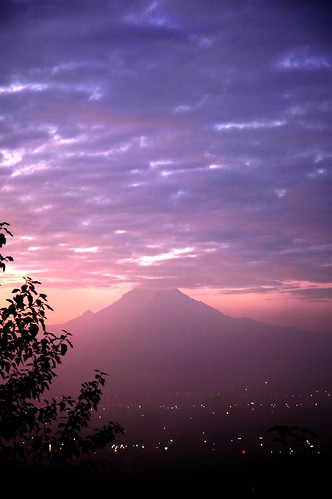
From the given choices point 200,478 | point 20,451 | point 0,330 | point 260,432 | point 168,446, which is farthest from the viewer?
point 260,432

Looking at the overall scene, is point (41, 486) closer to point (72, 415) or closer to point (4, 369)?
point (72, 415)

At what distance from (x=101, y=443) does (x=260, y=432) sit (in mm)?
180291

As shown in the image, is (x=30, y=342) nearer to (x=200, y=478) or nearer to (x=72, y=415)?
(x=72, y=415)

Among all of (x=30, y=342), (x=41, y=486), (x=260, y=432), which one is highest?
(x=30, y=342)

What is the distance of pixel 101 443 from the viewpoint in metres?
12.1

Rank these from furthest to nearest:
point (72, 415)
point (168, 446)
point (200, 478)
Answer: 1. point (168, 446)
2. point (200, 478)
3. point (72, 415)

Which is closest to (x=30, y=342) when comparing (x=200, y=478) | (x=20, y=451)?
(x=20, y=451)

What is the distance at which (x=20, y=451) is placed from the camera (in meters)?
10.7

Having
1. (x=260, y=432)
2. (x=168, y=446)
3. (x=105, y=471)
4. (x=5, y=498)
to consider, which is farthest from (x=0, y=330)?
(x=260, y=432)

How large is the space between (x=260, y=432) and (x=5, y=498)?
18224 centimetres

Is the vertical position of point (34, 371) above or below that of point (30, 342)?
below

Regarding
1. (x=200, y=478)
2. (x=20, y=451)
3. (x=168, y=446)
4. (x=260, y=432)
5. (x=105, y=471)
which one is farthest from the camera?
(x=260, y=432)

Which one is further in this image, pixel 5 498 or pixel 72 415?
pixel 72 415

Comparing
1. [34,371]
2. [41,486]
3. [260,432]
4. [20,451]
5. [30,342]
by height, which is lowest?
[260,432]
